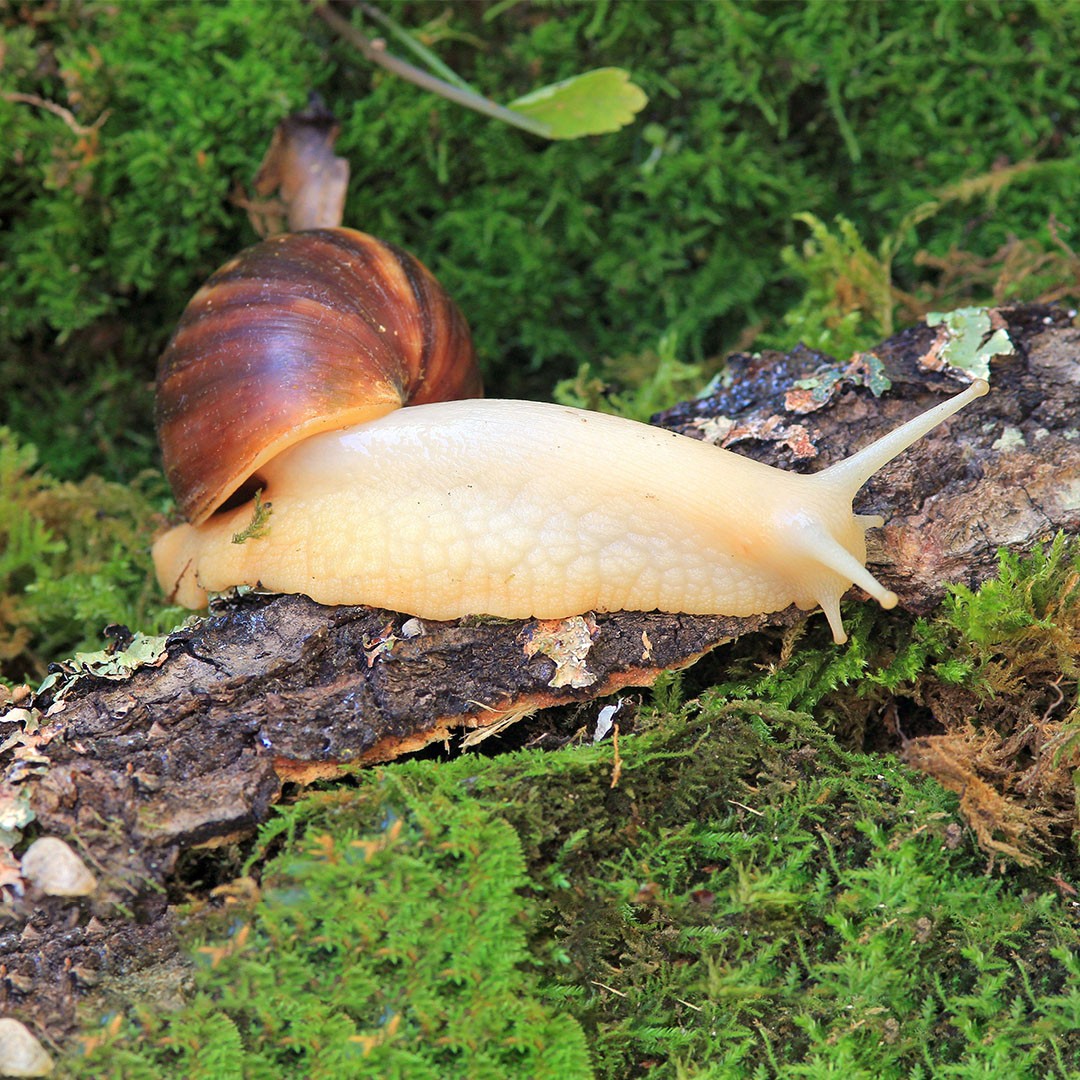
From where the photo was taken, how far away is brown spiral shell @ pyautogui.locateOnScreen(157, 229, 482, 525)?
2.39m

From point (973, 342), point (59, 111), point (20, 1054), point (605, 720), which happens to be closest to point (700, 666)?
point (605, 720)

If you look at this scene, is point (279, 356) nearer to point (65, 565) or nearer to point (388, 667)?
point (388, 667)

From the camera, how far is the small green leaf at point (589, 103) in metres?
3.02

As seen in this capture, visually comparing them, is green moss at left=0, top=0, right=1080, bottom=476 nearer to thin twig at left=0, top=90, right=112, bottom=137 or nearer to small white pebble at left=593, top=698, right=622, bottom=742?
thin twig at left=0, top=90, right=112, bottom=137

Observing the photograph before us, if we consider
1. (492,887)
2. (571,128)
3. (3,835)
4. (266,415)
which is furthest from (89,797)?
(571,128)

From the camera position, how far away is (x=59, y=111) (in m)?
3.05

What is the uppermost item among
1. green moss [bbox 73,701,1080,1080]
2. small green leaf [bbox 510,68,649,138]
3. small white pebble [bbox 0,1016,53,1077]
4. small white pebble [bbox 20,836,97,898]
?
small green leaf [bbox 510,68,649,138]

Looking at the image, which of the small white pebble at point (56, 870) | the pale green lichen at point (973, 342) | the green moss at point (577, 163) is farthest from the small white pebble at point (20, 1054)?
the pale green lichen at point (973, 342)

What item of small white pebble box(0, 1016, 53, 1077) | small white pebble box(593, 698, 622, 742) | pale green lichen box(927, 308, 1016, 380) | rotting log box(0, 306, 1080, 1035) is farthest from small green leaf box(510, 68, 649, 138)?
small white pebble box(0, 1016, 53, 1077)

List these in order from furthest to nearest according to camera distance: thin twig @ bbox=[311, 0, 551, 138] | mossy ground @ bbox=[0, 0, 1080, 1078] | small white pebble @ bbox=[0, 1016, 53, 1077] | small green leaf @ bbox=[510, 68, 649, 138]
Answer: thin twig @ bbox=[311, 0, 551, 138], small green leaf @ bbox=[510, 68, 649, 138], mossy ground @ bbox=[0, 0, 1080, 1078], small white pebble @ bbox=[0, 1016, 53, 1077]

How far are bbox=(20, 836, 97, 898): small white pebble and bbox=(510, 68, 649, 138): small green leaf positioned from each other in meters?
2.42

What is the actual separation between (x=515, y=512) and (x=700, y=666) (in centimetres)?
58

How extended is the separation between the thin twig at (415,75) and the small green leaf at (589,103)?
0.21 feet

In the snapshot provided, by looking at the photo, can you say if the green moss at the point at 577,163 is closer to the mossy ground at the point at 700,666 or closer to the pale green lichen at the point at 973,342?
the mossy ground at the point at 700,666
